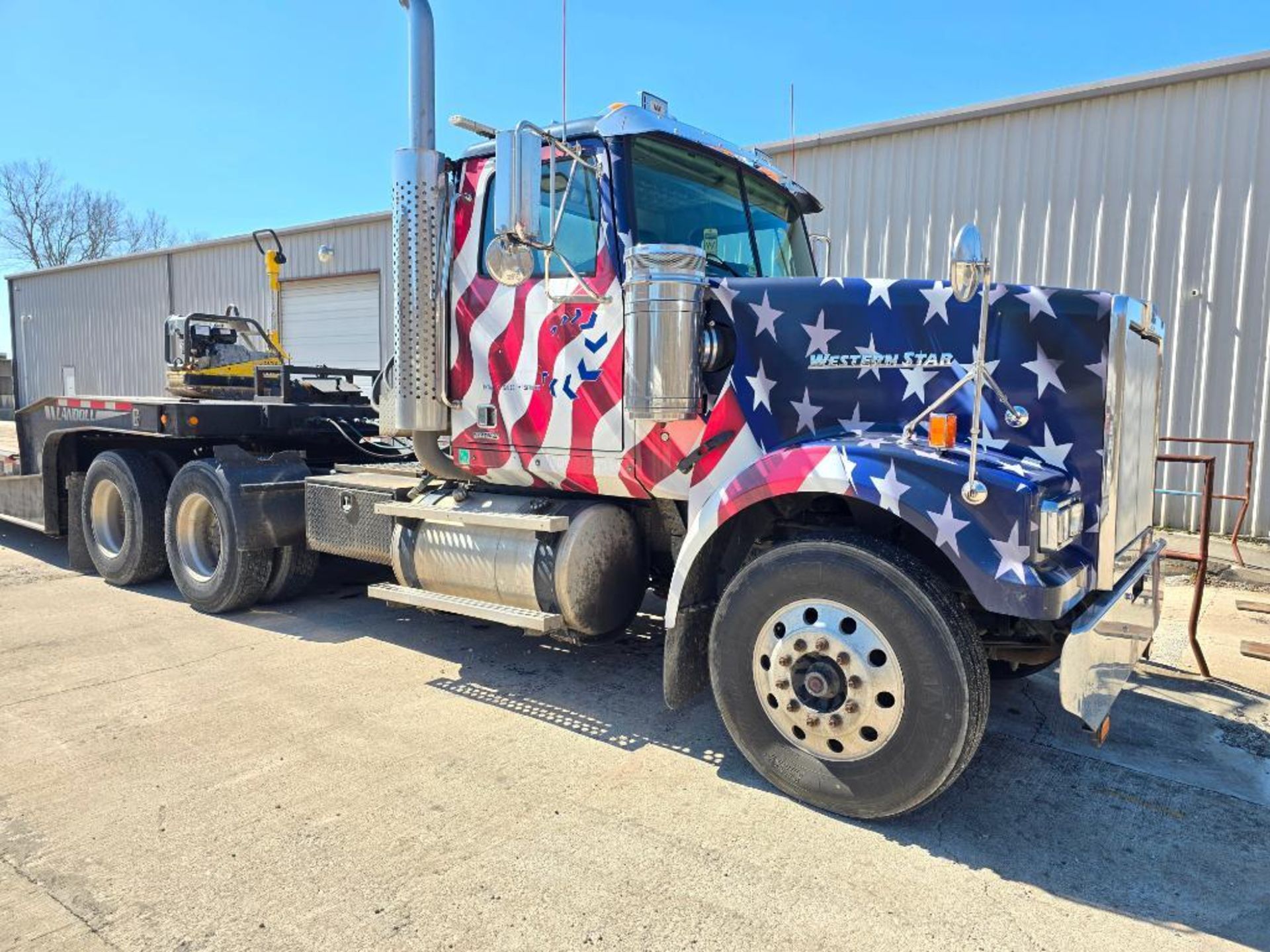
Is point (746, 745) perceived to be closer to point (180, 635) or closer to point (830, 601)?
point (830, 601)

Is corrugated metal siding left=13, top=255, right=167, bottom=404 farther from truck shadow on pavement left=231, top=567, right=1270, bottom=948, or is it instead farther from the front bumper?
the front bumper

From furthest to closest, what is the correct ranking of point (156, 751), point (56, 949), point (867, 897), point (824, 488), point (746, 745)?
point (156, 751)
point (746, 745)
point (824, 488)
point (867, 897)
point (56, 949)

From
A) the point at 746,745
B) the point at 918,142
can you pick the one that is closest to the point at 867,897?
the point at 746,745

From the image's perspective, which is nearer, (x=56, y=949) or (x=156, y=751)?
(x=56, y=949)

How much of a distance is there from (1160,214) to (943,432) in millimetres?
7549

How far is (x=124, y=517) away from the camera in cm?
691

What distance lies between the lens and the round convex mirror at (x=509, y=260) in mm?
3627

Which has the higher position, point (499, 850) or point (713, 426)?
point (713, 426)

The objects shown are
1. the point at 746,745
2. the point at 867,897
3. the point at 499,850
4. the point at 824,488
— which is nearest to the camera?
the point at 867,897

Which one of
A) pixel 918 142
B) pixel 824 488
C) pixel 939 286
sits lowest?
pixel 824 488

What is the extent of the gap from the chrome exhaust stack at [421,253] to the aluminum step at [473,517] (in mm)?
444

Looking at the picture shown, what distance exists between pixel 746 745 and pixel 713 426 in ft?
4.39

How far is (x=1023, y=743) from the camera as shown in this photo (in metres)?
3.93

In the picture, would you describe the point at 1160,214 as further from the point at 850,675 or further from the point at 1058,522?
the point at 850,675
